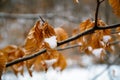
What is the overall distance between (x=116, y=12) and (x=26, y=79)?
798mm

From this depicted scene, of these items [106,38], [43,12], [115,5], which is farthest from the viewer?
[43,12]

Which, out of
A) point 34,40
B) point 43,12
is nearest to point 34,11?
point 43,12

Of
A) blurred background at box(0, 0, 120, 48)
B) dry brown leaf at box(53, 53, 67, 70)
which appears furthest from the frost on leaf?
blurred background at box(0, 0, 120, 48)

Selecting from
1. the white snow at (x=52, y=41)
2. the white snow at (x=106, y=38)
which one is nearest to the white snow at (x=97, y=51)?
the white snow at (x=106, y=38)

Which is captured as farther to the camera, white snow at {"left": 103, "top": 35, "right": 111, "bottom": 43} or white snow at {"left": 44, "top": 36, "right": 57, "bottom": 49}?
white snow at {"left": 103, "top": 35, "right": 111, "bottom": 43}

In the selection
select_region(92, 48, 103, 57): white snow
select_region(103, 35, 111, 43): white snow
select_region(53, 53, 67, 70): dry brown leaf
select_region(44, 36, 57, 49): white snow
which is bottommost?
select_region(53, 53, 67, 70): dry brown leaf

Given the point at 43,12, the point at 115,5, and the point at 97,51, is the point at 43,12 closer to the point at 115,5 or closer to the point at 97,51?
the point at 97,51

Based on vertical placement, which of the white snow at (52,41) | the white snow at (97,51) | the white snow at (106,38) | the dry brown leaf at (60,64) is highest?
the white snow at (106,38)

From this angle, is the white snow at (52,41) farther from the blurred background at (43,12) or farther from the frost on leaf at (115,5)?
the blurred background at (43,12)

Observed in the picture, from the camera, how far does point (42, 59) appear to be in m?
1.19

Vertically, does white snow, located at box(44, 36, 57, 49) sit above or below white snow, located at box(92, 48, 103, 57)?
above

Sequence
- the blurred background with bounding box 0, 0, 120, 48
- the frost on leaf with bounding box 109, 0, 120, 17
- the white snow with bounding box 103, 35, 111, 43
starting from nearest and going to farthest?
1. the frost on leaf with bounding box 109, 0, 120, 17
2. the white snow with bounding box 103, 35, 111, 43
3. the blurred background with bounding box 0, 0, 120, 48

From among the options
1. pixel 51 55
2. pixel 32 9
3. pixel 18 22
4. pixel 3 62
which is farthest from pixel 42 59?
pixel 32 9

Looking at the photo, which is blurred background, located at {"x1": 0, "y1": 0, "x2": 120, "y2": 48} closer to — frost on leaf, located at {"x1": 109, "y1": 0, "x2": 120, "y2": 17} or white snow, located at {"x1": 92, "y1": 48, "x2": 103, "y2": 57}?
white snow, located at {"x1": 92, "y1": 48, "x2": 103, "y2": 57}
